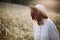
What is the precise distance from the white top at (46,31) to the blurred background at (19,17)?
0.20 ft

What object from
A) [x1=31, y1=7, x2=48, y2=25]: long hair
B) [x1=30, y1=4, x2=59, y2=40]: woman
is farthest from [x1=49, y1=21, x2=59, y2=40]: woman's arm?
[x1=31, y1=7, x2=48, y2=25]: long hair

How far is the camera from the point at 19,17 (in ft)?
5.95

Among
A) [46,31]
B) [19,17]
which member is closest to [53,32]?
[46,31]

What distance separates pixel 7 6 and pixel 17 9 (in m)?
0.15

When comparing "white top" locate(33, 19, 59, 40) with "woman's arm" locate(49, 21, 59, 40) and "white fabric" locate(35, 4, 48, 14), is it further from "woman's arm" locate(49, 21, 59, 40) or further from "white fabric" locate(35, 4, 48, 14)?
"white fabric" locate(35, 4, 48, 14)

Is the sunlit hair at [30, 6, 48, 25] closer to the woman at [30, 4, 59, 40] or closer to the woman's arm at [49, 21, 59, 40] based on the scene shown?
the woman at [30, 4, 59, 40]

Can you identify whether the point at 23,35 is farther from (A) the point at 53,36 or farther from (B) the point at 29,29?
(A) the point at 53,36

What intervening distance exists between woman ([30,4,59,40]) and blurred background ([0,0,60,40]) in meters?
0.06

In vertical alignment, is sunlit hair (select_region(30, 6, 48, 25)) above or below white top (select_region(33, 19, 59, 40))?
above

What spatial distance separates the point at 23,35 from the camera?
1764mm

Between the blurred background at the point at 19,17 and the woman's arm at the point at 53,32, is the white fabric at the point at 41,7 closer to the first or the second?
the blurred background at the point at 19,17

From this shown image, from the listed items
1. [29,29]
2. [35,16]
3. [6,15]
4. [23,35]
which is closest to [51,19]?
[35,16]

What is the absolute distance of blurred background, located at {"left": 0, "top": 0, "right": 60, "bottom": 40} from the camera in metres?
1.75

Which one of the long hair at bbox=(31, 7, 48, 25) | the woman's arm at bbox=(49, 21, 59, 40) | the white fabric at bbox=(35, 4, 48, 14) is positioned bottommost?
the woman's arm at bbox=(49, 21, 59, 40)
